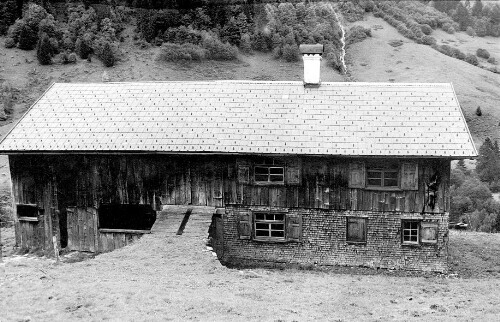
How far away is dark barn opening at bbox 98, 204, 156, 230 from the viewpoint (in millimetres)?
23547

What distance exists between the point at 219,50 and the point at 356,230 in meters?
46.6

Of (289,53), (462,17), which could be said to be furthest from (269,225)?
(462,17)

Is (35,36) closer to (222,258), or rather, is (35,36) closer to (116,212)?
(116,212)

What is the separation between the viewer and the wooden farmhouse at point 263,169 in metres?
21.2

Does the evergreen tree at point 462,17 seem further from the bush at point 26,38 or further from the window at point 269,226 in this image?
the window at point 269,226

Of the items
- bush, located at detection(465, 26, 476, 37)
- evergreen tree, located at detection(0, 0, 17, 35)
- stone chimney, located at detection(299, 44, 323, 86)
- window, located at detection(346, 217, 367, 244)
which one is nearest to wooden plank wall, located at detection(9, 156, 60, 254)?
stone chimney, located at detection(299, 44, 323, 86)

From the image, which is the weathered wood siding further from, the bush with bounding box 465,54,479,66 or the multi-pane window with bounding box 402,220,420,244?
the bush with bounding box 465,54,479,66

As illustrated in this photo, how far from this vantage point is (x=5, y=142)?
22.5 metres

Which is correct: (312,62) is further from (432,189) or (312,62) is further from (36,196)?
(36,196)

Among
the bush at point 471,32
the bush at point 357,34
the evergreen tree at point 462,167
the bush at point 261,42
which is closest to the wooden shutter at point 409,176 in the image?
the evergreen tree at point 462,167

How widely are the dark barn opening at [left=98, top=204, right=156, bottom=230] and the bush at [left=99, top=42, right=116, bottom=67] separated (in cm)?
3872

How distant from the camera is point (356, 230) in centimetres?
2180

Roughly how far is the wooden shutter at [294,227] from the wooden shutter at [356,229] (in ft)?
6.66

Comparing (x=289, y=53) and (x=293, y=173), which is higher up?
(x=289, y=53)
